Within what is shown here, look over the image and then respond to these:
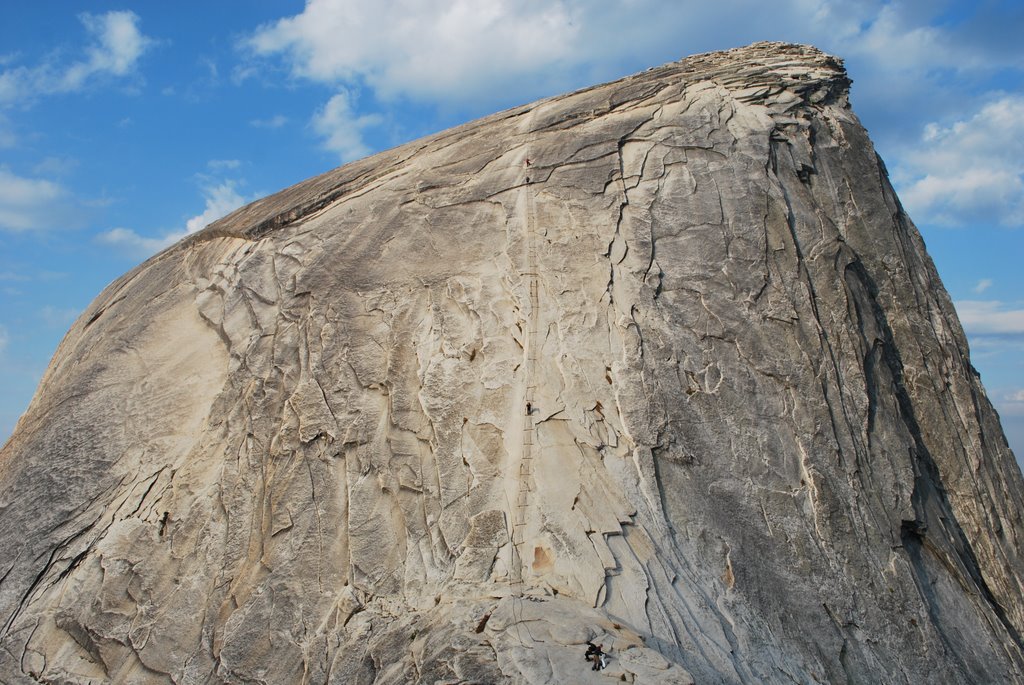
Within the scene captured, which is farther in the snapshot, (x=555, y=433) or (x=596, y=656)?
(x=555, y=433)

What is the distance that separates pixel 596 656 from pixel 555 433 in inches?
91.6

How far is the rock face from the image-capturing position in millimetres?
8266

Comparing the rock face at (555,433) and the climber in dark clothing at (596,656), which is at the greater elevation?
the rock face at (555,433)

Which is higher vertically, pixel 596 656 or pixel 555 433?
pixel 555 433

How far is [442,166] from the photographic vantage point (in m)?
10.7

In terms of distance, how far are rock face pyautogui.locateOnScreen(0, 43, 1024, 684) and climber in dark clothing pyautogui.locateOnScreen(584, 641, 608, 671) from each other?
1.03 ft

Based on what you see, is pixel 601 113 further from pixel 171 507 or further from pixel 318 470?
pixel 171 507

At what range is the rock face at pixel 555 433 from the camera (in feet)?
27.1

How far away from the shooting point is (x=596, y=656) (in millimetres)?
6883

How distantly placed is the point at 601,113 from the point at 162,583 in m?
6.26

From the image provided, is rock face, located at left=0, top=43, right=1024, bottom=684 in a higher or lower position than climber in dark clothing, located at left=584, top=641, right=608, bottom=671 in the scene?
higher

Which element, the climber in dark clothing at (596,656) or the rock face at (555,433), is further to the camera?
the rock face at (555,433)

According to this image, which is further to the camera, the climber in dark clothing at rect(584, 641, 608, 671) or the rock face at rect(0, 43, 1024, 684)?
the rock face at rect(0, 43, 1024, 684)

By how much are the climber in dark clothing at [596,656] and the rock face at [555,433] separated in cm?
31
